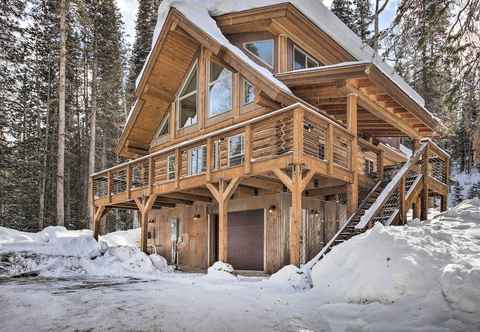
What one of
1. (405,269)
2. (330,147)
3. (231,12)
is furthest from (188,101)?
(405,269)

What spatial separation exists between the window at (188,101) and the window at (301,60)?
12.7 feet

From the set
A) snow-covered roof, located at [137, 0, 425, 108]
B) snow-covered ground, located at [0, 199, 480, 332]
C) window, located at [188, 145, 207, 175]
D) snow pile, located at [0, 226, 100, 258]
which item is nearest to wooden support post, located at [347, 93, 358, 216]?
snow-covered roof, located at [137, 0, 425, 108]

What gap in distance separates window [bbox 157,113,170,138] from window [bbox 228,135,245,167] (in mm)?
4581

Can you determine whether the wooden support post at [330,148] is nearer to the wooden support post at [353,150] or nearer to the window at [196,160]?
the wooden support post at [353,150]

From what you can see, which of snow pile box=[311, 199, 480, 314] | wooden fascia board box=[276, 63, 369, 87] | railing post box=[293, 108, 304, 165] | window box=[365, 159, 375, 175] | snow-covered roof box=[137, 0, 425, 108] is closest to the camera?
snow pile box=[311, 199, 480, 314]

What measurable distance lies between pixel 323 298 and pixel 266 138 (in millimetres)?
4674

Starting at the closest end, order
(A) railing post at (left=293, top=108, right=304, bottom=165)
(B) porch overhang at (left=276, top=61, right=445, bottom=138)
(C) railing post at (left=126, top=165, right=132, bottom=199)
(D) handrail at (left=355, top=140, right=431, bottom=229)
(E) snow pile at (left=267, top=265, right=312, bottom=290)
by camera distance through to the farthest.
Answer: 1. (E) snow pile at (left=267, top=265, right=312, bottom=290)
2. (A) railing post at (left=293, top=108, right=304, bottom=165)
3. (D) handrail at (left=355, top=140, right=431, bottom=229)
4. (B) porch overhang at (left=276, top=61, right=445, bottom=138)
5. (C) railing post at (left=126, top=165, right=132, bottom=199)

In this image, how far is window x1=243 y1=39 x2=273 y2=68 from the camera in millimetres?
11547

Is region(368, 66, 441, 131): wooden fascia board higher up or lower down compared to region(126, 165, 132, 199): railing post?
higher up


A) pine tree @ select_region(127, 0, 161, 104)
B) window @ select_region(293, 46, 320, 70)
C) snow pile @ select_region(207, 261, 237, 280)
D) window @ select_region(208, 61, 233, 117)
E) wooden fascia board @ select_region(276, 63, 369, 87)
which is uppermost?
pine tree @ select_region(127, 0, 161, 104)

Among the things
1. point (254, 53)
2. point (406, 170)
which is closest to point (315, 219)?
point (406, 170)

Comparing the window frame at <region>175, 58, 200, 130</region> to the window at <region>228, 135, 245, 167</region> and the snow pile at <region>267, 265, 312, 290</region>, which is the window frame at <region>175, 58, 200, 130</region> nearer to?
the window at <region>228, 135, 245, 167</region>

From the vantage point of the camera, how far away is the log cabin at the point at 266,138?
8.73m

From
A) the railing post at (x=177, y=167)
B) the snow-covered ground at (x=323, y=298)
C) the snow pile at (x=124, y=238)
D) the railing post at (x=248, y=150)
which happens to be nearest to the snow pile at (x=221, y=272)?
the snow-covered ground at (x=323, y=298)
